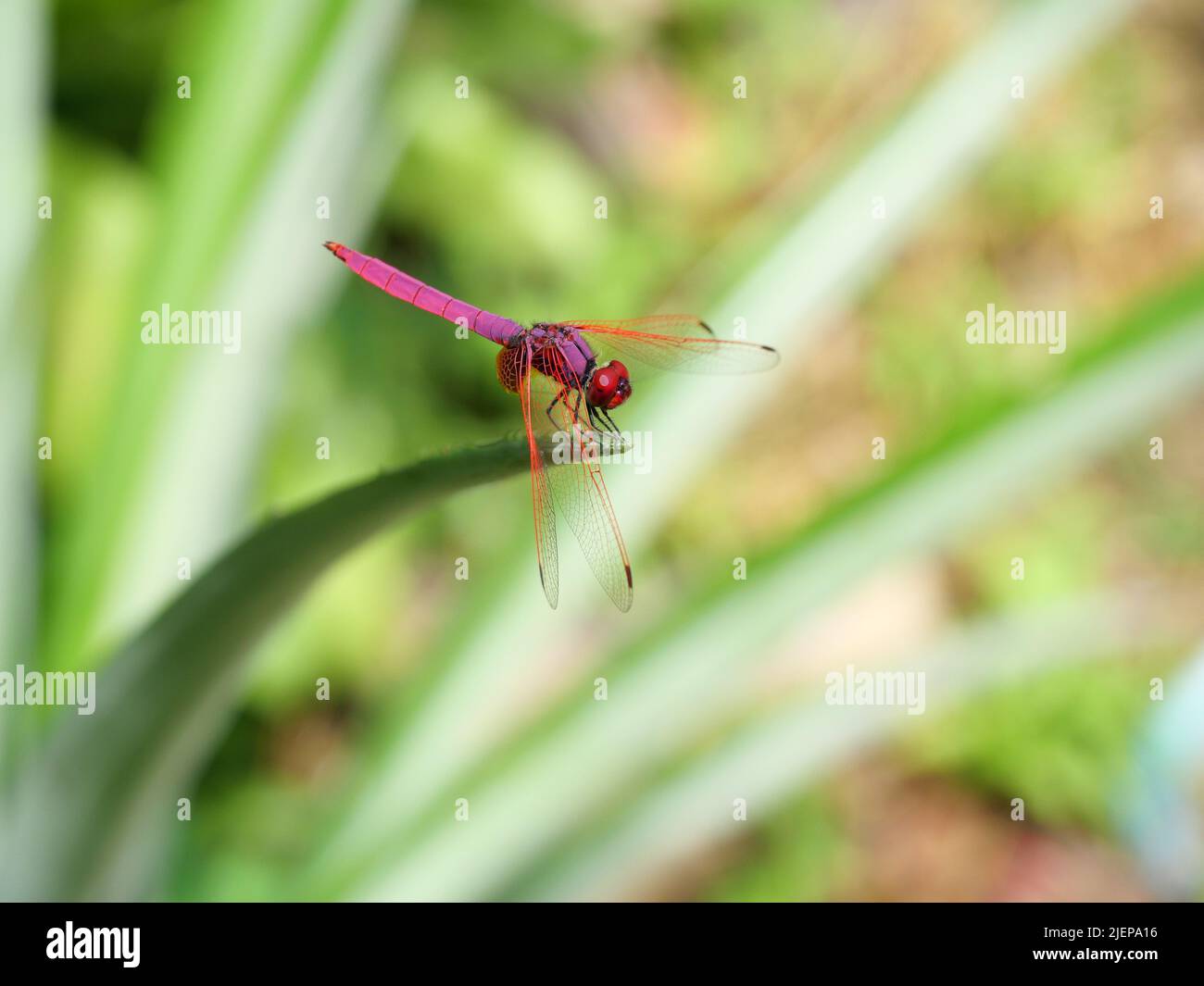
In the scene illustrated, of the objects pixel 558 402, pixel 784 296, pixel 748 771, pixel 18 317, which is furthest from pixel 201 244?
pixel 748 771

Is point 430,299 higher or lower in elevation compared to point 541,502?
higher

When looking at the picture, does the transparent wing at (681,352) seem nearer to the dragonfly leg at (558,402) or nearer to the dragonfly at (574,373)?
the dragonfly at (574,373)

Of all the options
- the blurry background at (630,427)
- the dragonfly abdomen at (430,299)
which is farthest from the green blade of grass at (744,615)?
the dragonfly abdomen at (430,299)

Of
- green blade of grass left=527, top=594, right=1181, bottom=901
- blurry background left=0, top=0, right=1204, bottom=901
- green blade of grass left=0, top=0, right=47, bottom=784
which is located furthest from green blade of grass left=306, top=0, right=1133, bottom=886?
green blade of grass left=0, top=0, right=47, bottom=784

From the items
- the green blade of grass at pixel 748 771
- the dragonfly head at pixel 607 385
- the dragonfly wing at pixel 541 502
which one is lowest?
the green blade of grass at pixel 748 771

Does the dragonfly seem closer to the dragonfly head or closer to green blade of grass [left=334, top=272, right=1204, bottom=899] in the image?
the dragonfly head

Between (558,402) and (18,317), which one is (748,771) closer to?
(558,402)
